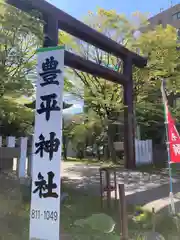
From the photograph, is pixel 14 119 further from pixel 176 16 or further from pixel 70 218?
pixel 176 16

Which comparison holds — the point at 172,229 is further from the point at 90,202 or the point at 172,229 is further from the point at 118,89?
the point at 118,89

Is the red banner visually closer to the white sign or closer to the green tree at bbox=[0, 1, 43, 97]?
the white sign

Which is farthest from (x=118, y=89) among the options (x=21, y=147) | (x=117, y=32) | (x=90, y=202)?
(x=90, y=202)

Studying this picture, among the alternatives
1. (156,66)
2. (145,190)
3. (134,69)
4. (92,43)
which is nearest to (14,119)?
(92,43)

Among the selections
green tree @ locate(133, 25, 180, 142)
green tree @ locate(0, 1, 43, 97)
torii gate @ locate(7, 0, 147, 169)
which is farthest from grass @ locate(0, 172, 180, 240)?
green tree @ locate(133, 25, 180, 142)

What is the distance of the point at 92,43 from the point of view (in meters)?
8.23

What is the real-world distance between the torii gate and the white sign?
9.35 feet

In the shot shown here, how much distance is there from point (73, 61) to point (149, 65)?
4633 millimetres

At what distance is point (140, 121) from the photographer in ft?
46.5

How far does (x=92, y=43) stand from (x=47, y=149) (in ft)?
20.4

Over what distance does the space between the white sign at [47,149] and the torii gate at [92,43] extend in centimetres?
285

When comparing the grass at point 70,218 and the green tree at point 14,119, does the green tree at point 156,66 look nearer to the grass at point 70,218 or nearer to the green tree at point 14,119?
the green tree at point 14,119

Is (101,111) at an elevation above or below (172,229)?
above

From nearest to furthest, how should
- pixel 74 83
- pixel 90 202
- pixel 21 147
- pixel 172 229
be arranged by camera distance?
1. pixel 172 229
2. pixel 90 202
3. pixel 21 147
4. pixel 74 83
